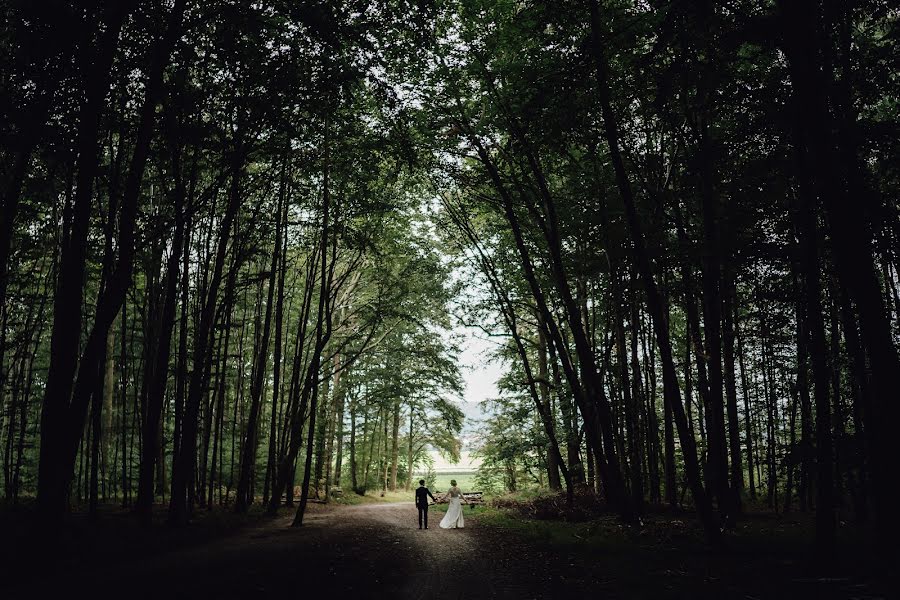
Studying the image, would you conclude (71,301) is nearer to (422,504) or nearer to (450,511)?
(422,504)

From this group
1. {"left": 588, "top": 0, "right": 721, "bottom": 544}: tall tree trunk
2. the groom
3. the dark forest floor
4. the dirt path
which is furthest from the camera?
the groom

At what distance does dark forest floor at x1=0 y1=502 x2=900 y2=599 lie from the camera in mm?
5512

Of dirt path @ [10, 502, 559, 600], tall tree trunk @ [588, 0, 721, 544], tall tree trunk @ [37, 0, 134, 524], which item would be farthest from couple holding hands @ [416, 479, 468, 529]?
tall tree trunk @ [37, 0, 134, 524]

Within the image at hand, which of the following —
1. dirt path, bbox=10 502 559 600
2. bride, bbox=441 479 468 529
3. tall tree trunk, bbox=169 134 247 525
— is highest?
tall tree trunk, bbox=169 134 247 525

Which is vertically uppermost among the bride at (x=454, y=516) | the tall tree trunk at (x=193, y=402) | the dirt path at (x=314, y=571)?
the tall tree trunk at (x=193, y=402)

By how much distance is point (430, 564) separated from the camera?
309 inches

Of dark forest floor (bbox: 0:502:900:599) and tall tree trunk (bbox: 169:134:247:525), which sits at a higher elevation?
tall tree trunk (bbox: 169:134:247:525)

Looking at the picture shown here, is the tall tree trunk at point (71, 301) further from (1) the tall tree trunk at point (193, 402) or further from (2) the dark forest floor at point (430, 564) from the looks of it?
(1) the tall tree trunk at point (193, 402)

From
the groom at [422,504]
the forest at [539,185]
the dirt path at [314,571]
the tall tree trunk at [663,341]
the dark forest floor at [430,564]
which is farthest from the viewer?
the groom at [422,504]

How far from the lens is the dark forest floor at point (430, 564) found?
5.51m

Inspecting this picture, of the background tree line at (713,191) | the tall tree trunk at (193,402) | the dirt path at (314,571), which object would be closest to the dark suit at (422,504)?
the dirt path at (314,571)

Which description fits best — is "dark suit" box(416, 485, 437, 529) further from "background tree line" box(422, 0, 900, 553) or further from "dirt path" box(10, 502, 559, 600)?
"background tree line" box(422, 0, 900, 553)

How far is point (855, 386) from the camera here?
8.80m

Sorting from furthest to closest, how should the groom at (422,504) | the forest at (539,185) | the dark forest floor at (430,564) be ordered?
the groom at (422,504)
the forest at (539,185)
the dark forest floor at (430,564)
